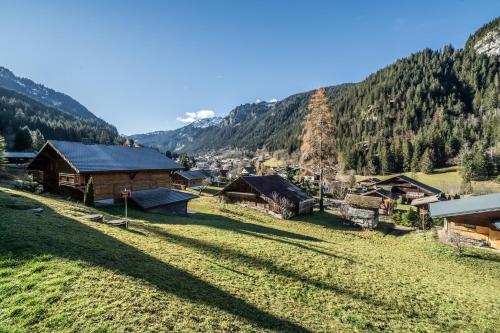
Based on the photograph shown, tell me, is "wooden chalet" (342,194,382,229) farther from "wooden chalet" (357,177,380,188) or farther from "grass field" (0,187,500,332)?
"wooden chalet" (357,177,380,188)

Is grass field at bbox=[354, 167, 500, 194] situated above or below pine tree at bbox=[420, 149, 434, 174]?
below

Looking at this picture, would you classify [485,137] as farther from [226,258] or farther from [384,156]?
[226,258]

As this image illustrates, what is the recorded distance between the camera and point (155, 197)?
3123 centimetres

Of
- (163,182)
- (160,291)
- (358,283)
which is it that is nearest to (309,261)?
(358,283)

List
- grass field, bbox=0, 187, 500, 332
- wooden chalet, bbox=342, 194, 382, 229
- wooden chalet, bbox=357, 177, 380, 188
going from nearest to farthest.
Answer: grass field, bbox=0, 187, 500, 332, wooden chalet, bbox=342, 194, 382, 229, wooden chalet, bbox=357, 177, 380, 188

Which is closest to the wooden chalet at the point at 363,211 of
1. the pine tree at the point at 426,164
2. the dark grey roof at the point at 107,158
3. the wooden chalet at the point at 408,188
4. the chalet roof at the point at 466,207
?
the chalet roof at the point at 466,207

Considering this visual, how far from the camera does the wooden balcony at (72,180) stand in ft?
88.0

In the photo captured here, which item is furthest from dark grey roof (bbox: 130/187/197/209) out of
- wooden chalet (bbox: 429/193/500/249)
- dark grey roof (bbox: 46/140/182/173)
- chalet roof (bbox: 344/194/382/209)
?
wooden chalet (bbox: 429/193/500/249)

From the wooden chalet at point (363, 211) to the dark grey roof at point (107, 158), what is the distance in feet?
82.3

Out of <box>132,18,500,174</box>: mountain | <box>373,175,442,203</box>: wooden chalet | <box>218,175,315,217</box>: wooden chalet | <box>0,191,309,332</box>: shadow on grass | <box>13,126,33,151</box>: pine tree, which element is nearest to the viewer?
<box>0,191,309,332</box>: shadow on grass

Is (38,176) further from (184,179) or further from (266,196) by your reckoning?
(184,179)

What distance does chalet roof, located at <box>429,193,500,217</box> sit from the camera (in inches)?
982

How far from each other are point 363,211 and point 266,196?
533 inches

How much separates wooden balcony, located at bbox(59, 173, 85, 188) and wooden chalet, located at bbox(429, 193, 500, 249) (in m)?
35.9
